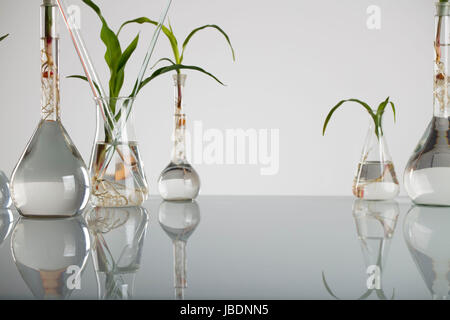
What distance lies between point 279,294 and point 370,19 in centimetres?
366

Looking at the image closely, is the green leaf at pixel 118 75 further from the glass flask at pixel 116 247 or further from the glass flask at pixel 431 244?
the glass flask at pixel 431 244

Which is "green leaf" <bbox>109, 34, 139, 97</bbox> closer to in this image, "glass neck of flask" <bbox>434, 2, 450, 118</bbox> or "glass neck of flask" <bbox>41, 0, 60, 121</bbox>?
"glass neck of flask" <bbox>41, 0, 60, 121</bbox>

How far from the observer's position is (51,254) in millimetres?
367

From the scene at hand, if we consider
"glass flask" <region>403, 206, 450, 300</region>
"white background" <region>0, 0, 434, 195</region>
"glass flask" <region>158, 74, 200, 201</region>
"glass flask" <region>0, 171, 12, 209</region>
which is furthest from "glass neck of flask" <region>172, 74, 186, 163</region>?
"white background" <region>0, 0, 434, 195</region>

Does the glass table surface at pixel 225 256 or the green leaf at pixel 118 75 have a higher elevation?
the green leaf at pixel 118 75

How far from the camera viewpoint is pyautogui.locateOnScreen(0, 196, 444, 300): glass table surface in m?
0.27

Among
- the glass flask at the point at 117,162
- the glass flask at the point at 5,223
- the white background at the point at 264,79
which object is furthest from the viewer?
the white background at the point at 264,79

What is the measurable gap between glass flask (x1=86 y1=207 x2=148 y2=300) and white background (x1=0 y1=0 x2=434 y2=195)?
292 cm

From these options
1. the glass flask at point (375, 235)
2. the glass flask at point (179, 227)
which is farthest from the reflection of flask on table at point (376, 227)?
the glass flask at point (179, 227)

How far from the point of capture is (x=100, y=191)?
2.35 ft

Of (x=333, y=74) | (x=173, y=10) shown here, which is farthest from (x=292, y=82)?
(x=173, y=10)

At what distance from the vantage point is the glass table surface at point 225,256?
271 mm

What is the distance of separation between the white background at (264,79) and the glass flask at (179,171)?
269 cm
